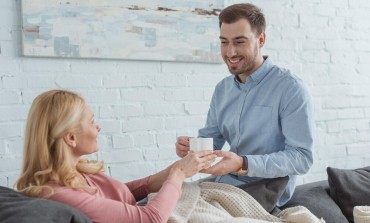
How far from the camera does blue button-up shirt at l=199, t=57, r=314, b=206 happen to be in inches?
65.0

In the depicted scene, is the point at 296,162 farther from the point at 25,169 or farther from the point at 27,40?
the point at 27,40

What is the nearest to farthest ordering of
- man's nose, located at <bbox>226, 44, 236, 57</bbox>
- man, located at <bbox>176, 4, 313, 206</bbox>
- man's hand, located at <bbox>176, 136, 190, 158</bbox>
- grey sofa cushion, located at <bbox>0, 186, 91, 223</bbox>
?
grey sofa cushion, located at <bbox>0, 186, 91, 223</bbox>
man, located at <bbox>176, 4, 313, 206</bbox>
man's hand, located at <bbox>176, 136, 190, 158</bbox>
man's nose, located at <bbox>226, 44, 236, 57</bbox>

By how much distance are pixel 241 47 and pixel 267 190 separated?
557 mm

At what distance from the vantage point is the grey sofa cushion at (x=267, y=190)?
1628mm

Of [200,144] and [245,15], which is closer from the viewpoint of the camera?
[200,144]

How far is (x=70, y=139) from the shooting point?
135 cm

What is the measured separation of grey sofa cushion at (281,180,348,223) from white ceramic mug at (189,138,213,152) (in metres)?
0.47

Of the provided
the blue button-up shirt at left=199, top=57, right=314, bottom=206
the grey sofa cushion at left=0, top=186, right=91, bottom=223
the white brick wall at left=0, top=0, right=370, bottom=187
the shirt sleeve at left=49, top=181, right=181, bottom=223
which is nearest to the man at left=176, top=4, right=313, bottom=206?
the blue button-up shirt at left=199, top=57, right=314, bottom=206

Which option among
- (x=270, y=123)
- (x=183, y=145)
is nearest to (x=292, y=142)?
(x=270, y=123)

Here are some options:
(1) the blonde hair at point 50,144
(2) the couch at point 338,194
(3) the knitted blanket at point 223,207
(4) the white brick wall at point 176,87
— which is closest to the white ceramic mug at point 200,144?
(3) the knitted blanket at point 223,207

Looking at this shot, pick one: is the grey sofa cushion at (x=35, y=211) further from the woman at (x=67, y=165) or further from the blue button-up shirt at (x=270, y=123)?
the blue button-up shirt at (x=270, y=123)

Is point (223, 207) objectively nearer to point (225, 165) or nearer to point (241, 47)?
point (225, 165)

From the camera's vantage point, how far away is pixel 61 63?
80.9 inches

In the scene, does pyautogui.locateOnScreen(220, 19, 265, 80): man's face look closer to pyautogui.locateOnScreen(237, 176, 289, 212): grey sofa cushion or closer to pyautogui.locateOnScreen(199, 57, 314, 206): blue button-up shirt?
pyautogui.locateOnScreen(199, 57, 314, 206): blue button-up shirt
